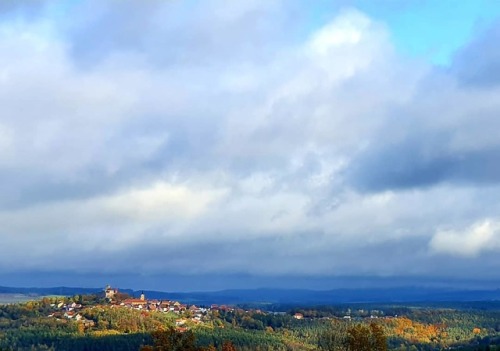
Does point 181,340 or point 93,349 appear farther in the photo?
point 93,349

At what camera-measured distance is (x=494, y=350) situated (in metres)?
152

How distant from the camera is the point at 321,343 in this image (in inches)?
6255

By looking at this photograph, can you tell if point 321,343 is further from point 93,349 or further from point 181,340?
point 181,340

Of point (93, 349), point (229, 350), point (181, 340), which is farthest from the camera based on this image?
point (93, 349)

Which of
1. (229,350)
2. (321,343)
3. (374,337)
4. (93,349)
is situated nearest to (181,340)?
(229,350)

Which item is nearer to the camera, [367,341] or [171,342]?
[171,342]

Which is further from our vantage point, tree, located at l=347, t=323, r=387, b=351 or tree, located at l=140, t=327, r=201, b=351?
tree, located at l=347, t=323, r=387, b=351

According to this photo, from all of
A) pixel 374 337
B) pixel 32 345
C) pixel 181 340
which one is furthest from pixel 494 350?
pixel 32 345

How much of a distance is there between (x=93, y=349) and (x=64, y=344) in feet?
39.1

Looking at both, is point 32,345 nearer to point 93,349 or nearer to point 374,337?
point 93,349

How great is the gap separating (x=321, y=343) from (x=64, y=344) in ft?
271

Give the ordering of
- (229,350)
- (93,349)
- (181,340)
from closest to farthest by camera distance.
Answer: (181,340) → (229,350) → (93,349)

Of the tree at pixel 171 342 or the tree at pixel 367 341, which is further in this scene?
the tree at pixel 367 341

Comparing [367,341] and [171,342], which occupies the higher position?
[367,341]
